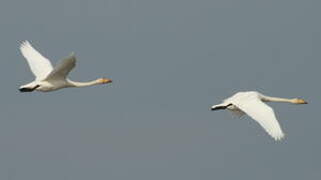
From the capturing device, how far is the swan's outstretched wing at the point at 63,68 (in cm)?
5259

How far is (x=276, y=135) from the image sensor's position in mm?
48188

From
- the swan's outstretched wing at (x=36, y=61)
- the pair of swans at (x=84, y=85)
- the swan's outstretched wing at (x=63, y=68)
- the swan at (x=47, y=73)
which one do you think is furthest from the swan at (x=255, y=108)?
the swan's outstretched wing at (x=36, y=61)

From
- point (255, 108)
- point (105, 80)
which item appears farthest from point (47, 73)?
point (255, 108)

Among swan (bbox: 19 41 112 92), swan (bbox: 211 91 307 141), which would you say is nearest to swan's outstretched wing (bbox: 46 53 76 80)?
swan (bbox: 19 41 112 92)

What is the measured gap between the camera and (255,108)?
51.2m

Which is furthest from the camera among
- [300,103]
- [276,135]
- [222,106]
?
[300,103]

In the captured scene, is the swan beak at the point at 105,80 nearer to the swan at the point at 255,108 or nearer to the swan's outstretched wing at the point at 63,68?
the swan's outstretched wing at the point at 63,68

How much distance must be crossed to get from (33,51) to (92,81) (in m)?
3.62

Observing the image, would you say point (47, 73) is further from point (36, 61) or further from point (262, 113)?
point (262, 113)

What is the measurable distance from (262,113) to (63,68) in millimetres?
8173

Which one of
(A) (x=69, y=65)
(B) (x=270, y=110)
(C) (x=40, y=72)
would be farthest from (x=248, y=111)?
(C) (x=40, y=72)

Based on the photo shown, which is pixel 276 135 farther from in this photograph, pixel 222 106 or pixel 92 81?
pixel 92 81

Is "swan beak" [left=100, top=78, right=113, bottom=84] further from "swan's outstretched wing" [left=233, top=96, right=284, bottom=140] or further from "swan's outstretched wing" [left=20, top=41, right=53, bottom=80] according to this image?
"swan's outstretched wing" [left=233, top=96, right=284, bottom=140]

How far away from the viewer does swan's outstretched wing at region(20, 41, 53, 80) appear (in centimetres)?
5819
